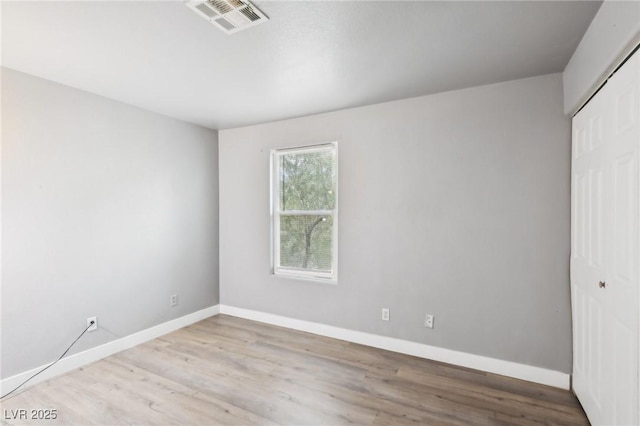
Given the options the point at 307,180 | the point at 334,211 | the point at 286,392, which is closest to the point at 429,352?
the point at 286,392

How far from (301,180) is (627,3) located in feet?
9.46

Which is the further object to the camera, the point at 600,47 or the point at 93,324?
the point at 93,324

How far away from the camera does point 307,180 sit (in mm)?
3672

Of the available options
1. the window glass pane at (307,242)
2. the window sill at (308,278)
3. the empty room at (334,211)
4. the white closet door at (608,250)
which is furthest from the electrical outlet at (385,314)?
the white closet door at (608,250)

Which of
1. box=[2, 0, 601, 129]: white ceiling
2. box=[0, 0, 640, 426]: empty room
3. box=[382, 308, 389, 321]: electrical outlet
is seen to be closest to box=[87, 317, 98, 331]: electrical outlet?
box=[0, 0, 640, 426]: empty room

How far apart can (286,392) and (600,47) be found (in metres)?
2.98

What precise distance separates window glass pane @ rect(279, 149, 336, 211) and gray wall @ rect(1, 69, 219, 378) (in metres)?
1.13

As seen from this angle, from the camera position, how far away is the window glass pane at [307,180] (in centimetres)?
351

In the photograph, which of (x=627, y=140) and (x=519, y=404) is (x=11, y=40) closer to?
(x=627, y=140)

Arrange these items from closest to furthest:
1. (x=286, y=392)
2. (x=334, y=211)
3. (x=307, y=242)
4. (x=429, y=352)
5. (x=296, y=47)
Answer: (x=296, y=47) < (x=286, y=392) < (x=429, y=352) < (x=334, y=211) < (x=307, y=242)

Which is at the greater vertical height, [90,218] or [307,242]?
[90,218]

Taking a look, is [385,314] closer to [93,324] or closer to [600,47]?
[600,47]

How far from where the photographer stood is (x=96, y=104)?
291cm

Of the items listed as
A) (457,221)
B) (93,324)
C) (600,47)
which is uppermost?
(600,47)
